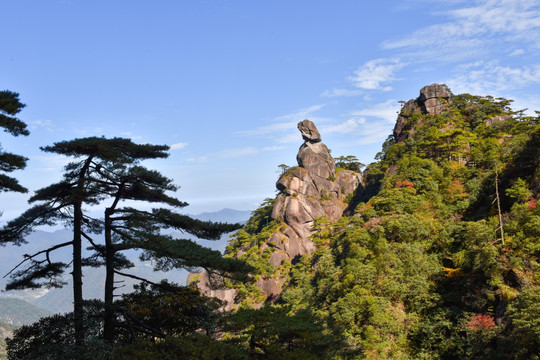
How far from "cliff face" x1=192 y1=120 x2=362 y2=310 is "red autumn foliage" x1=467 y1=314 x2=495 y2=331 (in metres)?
30.9

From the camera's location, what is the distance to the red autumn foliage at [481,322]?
1866 centimetres

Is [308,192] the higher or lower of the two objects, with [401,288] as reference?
higher

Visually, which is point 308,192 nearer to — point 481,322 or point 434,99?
point 434,99

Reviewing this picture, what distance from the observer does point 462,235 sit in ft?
88.4

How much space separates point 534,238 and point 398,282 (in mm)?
8567

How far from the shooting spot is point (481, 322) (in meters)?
19.2

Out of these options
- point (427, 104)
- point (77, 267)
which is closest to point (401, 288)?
point (77, 267)

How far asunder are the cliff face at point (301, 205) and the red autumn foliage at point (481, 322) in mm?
30925

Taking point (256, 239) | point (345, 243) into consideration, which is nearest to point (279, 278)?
point (256, 239)

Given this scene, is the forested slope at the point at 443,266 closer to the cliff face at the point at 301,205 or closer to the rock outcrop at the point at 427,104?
the cliff face at the point at 301,205

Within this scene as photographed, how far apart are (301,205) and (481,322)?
38.3 metres

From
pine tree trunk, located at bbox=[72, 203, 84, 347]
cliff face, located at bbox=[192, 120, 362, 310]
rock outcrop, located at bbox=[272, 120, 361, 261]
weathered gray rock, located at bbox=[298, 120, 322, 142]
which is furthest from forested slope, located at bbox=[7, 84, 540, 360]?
weathered gray rock, located at bbox=[298, 120, 322, 142]

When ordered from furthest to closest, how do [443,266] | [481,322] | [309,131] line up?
[309,131] → [443,266] → [481,322]

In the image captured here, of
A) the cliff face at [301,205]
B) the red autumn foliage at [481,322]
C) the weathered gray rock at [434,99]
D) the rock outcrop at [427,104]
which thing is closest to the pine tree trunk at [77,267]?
the red autumn foliage at [481,322]
